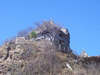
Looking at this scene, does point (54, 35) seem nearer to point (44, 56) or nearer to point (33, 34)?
point (33, 34)

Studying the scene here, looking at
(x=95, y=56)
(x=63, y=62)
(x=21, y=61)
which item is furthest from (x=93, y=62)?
(x=21, y=61)

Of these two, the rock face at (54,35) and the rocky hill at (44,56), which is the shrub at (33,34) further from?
the rock face at (54,35)

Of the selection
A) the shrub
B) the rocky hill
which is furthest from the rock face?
the shrub

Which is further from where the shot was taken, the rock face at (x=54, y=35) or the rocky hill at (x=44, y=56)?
the rock face at (x=54, y=35)

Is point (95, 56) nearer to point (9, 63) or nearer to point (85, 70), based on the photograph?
point (85, 70)

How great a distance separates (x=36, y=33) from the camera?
3138 cm

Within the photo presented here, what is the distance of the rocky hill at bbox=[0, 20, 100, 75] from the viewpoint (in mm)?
24312

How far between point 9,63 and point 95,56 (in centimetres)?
864

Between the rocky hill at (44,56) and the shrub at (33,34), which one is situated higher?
the shrub at (33,34)

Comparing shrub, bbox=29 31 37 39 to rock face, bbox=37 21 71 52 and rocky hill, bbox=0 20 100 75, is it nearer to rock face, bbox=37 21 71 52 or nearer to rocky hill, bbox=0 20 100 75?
rocky hill, bbox=0 20 100 75

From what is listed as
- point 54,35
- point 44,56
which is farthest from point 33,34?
point 44,56

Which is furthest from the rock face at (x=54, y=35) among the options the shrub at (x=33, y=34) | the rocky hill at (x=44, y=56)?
the shrub at (x=33, y=34)

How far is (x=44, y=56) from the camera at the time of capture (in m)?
26.8

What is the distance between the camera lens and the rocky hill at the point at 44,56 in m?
24.3
